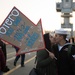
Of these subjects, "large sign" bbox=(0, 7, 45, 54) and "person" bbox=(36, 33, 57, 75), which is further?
"person" bbox=(36, 33, 57, 75)

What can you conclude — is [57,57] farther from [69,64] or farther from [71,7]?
[71,7]

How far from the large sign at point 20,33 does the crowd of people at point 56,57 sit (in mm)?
226

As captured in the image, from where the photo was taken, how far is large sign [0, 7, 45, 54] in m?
5.04

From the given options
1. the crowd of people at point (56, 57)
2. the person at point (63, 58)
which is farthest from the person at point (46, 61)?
the person at point (63, 58)

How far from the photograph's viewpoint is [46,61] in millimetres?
5355

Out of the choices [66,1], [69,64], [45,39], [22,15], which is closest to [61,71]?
[69,64]

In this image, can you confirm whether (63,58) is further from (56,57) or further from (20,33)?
(20,33)

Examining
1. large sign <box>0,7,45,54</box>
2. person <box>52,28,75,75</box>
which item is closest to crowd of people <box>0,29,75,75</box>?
person <box>52,28,75,75</box>

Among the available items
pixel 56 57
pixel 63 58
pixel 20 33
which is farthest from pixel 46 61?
pixel 20 33

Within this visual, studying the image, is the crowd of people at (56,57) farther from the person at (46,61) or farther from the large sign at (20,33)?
the large sign at (20,33)

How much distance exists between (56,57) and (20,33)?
0.73 metres

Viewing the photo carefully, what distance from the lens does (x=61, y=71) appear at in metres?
5.25

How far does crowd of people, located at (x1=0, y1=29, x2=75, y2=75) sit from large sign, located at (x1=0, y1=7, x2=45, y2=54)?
226mm

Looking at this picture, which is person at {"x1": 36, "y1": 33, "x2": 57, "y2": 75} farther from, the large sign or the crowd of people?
the large sign
